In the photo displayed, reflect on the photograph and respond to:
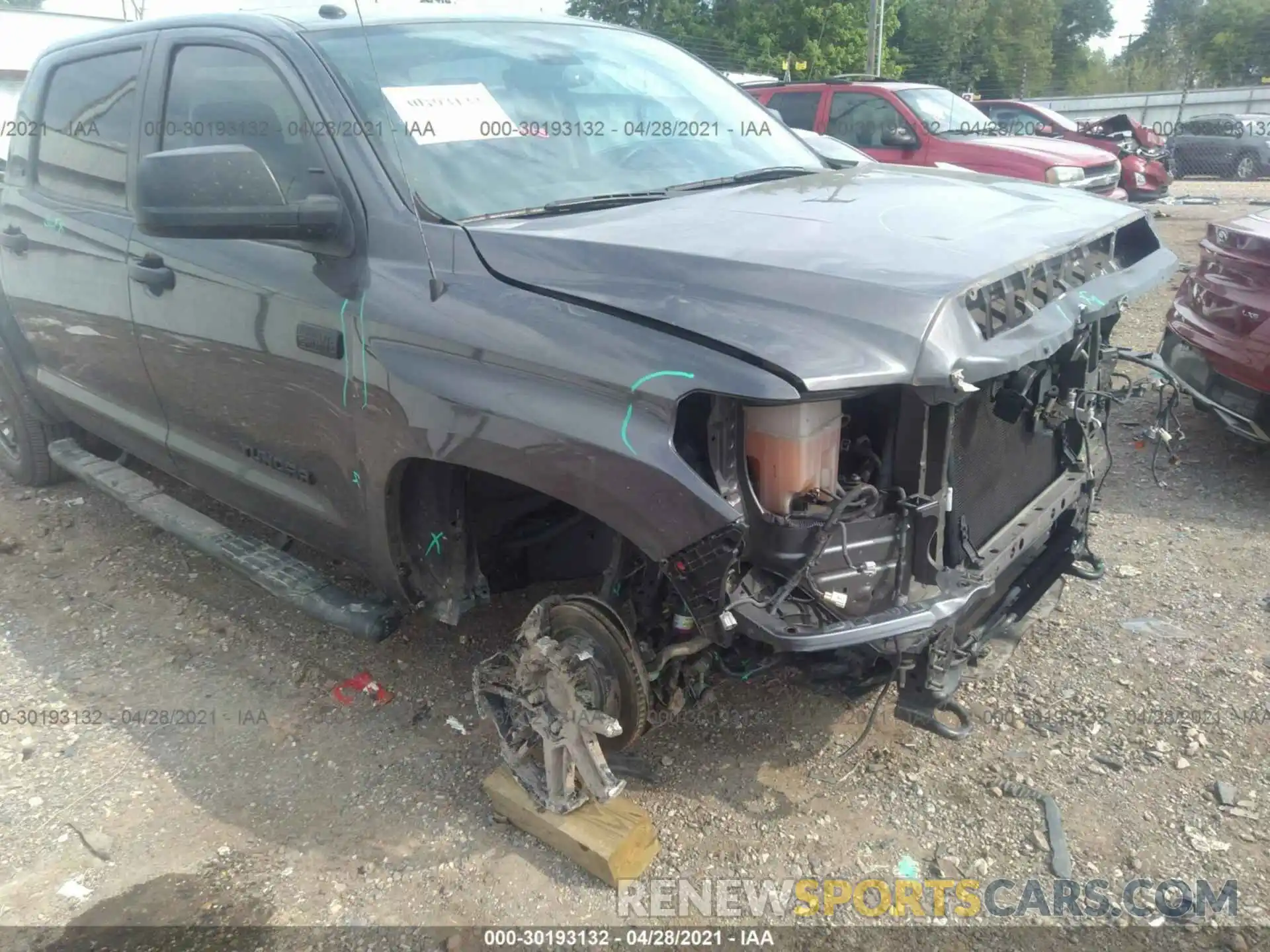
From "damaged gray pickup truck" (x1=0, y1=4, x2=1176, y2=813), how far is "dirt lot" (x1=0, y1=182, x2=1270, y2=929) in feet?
1.06

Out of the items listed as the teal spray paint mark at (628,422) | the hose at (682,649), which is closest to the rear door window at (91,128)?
the teal spray paint mark at (628,422)

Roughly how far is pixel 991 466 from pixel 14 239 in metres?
3.94

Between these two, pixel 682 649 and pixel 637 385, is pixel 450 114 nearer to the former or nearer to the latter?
pixel 637 385

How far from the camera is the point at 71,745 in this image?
2996 millimetres

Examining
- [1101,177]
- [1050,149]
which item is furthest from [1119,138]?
[1050,149]

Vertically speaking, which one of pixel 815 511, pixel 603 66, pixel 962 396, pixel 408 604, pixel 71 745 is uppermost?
pixel 603 66

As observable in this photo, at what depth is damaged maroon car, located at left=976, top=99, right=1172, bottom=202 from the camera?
1324 cm

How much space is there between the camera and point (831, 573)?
6.52 ft

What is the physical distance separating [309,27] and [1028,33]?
143 ft

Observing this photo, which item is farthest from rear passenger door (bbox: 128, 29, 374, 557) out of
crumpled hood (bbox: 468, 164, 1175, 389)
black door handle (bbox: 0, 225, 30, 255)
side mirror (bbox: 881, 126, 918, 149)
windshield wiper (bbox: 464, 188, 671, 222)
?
side mirror (bbox: 881, 126, 918, 149)

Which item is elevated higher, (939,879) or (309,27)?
(309,27)

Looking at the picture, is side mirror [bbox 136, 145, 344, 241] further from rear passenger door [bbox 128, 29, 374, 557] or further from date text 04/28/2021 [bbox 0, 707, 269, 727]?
date text 04/28/2021 [bbox 0, 707, 269, 727]

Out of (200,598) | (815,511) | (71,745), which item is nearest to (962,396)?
(815,511)

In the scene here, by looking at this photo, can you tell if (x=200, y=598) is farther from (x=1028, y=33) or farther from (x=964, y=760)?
(x=1028, y=33)
